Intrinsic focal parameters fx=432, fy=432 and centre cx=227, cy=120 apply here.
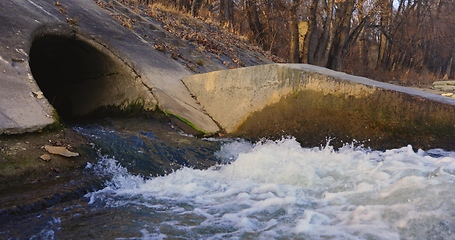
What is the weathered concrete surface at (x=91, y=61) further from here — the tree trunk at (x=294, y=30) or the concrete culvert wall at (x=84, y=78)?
the tree trunk at (x=294, y=30)

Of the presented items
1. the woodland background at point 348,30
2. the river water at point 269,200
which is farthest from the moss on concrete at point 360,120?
the woodland background at point 348,30

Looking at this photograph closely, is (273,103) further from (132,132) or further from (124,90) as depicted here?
(124,90)

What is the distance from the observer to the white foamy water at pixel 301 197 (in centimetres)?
326

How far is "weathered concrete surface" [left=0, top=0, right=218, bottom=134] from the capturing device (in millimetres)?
5949

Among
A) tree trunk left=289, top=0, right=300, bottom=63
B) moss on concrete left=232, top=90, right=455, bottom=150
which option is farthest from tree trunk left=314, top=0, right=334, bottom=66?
moss on concrete left=232, top=90, right=455, bottom=150

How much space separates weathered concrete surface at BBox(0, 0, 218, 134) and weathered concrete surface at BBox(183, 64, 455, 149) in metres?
0.68

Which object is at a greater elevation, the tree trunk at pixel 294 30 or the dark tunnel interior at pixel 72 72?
the tree trunk at pixel 294 30

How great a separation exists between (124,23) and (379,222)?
334 inches

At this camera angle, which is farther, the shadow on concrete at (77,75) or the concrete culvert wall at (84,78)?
the shadow on concrete at (77,75)

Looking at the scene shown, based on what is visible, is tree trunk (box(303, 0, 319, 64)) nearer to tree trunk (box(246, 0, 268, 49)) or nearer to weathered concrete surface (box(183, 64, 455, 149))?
tree trunk (box(246, 0, 268, 49))

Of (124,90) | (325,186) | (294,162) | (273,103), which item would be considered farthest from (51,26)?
(325,186)

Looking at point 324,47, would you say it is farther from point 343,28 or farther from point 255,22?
point 255,22

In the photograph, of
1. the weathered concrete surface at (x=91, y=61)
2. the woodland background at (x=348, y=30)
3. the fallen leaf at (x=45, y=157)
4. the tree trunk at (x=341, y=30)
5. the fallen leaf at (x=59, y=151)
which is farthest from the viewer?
the woodland background at (x=348, y=30)

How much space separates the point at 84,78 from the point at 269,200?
22.8 feet
